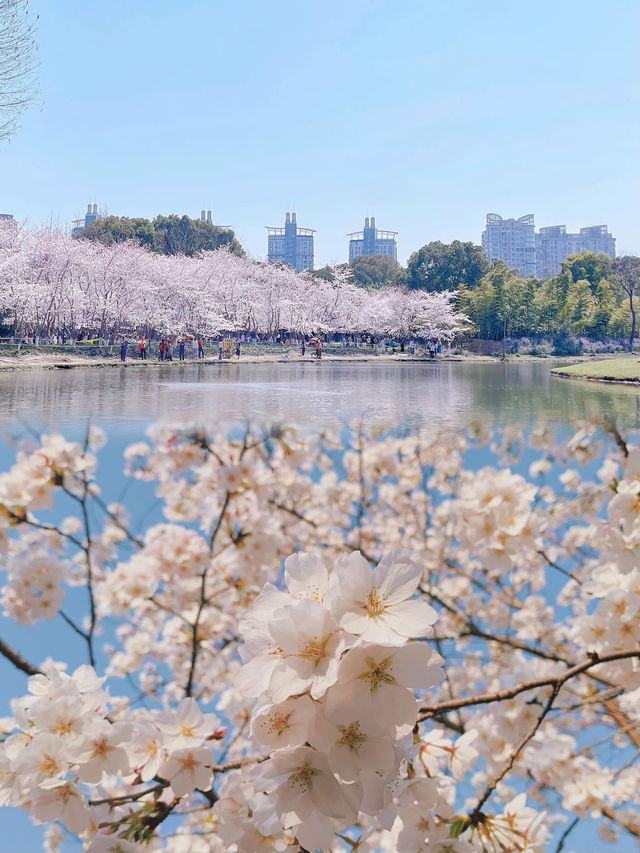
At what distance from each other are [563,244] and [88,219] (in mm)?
1482

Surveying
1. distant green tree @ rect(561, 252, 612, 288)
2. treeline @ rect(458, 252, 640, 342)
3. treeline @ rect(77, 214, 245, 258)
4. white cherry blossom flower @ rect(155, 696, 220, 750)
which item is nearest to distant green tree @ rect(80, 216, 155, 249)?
treeline @ rect(77, 214, 245, 258)

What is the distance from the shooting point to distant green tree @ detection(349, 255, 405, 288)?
7.08ft

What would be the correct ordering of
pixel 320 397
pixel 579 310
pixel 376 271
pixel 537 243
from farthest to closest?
pixel 376 271 < pixel 579 310 < pixel 537 243 < pixel 320 397

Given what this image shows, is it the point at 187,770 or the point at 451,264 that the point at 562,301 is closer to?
the point at 451,264

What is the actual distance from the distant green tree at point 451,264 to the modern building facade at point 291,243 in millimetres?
409

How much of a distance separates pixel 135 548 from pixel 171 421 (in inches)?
11.7

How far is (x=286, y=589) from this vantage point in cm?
72

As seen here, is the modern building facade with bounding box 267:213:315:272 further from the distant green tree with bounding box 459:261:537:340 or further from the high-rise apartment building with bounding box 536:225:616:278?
the high-rise apartment building with bounding box 536:225:616:278

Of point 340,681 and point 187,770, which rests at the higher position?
point 340,681

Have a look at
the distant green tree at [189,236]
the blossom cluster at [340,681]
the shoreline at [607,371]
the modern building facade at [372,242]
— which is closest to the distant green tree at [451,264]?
the modern building facade at [372,242]

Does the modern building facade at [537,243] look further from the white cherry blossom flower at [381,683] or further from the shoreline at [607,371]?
the white cherry blossom flower at [381,683]

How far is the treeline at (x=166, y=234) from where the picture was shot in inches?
79.0

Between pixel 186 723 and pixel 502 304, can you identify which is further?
pixel 502 304

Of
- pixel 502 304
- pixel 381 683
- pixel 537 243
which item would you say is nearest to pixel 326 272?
pixel 502 304
